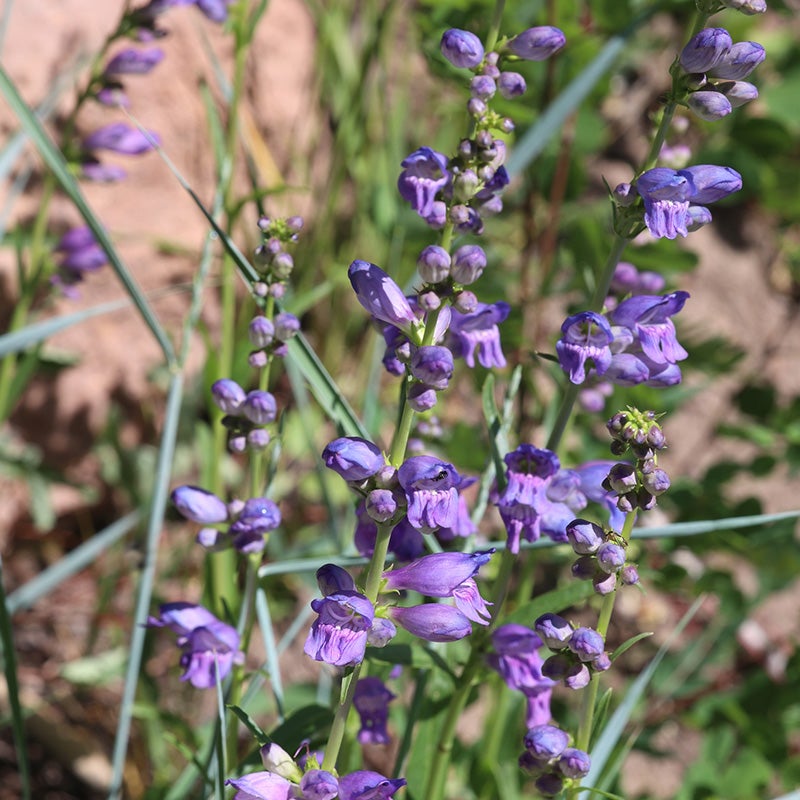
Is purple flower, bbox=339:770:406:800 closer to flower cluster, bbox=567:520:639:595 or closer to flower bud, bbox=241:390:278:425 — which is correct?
flower cluster, bbox=567:520:639:595

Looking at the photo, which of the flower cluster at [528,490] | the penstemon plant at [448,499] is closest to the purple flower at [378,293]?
the penstemon plant at [448,499]

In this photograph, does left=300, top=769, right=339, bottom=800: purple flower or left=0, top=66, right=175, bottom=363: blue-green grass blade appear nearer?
left=300, top=769, right=339, bottom=800: purple flower

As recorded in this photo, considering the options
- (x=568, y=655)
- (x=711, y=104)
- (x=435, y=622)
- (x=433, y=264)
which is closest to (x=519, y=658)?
(x=568, y=655)

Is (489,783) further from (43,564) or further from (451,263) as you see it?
(43,564)

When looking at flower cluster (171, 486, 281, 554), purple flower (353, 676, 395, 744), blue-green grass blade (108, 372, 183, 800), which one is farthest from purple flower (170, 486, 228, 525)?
purple flower (353, 676, 395, 744)

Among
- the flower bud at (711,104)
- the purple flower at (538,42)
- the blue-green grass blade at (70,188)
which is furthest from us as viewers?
the blue-green grass blade at (70,188)

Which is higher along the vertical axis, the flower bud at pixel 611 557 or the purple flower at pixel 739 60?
the purple flower at pixel 739 60

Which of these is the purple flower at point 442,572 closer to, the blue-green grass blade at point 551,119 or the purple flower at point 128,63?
the blue-green grass blade at point 551,119

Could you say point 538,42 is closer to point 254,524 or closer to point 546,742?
point 254,524
